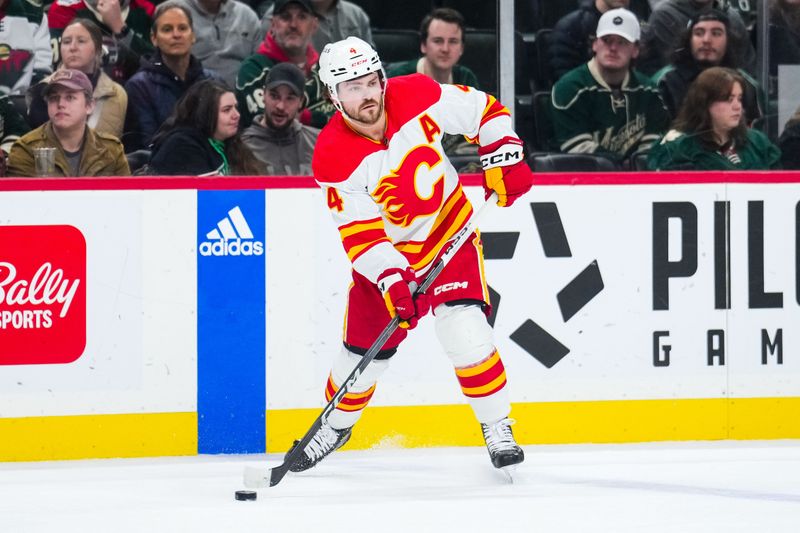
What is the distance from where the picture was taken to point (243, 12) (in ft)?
15.0

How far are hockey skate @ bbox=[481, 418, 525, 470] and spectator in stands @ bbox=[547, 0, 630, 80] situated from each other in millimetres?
1547

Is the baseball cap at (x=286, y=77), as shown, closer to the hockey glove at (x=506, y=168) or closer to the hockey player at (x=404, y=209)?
the hockey player at (x=404, y=209)

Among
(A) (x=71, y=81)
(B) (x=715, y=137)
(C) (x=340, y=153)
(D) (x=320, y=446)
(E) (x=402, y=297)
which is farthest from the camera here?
(B) (x=715, y=137)

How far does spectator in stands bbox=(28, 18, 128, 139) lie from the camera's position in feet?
13.7

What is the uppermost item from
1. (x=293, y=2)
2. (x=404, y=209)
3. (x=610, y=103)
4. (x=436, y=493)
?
(x=293, y=2)

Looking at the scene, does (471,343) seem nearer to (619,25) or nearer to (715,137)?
(715,137)

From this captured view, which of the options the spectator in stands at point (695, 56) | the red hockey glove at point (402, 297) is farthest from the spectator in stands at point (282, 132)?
the spectator in stands at point (695, 56)

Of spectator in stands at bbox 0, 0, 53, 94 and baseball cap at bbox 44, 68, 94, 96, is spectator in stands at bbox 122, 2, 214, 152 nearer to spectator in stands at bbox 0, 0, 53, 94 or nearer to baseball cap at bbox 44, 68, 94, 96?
baseball cap at bbox 44, 68, 94, 96

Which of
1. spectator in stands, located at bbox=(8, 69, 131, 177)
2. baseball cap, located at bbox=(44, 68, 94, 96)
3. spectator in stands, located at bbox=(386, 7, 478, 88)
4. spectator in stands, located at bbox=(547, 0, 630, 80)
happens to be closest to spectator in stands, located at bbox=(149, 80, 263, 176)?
spectator in stands, located at bbox=(8, 69, 131, 177)

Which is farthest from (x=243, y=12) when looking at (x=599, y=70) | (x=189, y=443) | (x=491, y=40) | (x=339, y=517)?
(x=339, y=517)

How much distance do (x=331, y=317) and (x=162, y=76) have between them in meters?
1.03

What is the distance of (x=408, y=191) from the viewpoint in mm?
3420

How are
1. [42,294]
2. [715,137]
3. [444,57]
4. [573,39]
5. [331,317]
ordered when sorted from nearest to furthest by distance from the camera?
[42,294] → [331,317] → [715,137] → [444,57] → [573,39]

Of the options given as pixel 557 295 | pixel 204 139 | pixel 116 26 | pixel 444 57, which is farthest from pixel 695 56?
pixel 116 26
